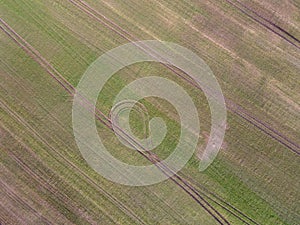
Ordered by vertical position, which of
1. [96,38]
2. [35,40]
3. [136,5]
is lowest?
[35,40]

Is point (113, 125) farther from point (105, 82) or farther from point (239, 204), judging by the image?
point (239, 204)

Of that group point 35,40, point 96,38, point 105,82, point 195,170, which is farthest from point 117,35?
point 195,170

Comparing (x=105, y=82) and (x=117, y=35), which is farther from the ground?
(x=117, y=35)

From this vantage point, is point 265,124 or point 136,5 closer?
point 265,124

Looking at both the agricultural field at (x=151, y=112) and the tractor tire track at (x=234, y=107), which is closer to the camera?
the agricultural field at (x=151, y=112)

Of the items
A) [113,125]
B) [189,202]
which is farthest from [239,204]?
[113,125]

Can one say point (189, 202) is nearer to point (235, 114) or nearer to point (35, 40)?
point (235, 114)

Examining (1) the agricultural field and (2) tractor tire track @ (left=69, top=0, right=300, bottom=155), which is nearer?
(1) the agricultural field

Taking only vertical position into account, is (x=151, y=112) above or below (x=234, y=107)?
below
